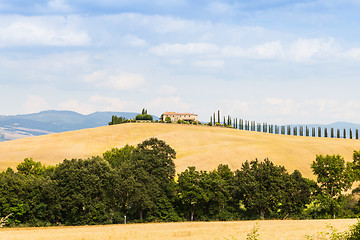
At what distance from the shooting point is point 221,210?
48.5 m

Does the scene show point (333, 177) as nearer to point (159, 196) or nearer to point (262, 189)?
point (262, 189)

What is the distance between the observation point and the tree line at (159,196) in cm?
4472

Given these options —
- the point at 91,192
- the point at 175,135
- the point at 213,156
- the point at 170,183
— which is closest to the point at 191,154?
the point at 213,156

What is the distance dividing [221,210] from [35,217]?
23.7 m

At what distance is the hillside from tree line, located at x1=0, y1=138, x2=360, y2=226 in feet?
120

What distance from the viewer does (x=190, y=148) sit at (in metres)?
114

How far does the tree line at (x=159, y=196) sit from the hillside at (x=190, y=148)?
36475 mm

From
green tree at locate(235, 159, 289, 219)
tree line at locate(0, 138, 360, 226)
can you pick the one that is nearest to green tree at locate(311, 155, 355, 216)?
tree line at locate(0, 138, 360, 226)

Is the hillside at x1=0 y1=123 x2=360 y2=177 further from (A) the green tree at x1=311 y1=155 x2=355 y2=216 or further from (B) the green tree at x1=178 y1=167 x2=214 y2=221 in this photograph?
(B) the green tree at x1=178 y1=167 x2=214 y2=221

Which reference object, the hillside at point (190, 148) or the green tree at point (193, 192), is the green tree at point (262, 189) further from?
the hillside at point (190, 148)

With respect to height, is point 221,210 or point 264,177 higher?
point 264,177

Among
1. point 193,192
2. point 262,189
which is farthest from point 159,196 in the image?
point 262,189

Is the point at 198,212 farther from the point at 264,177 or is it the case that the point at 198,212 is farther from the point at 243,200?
the point at 264,177

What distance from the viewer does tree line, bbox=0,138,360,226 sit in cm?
4472
